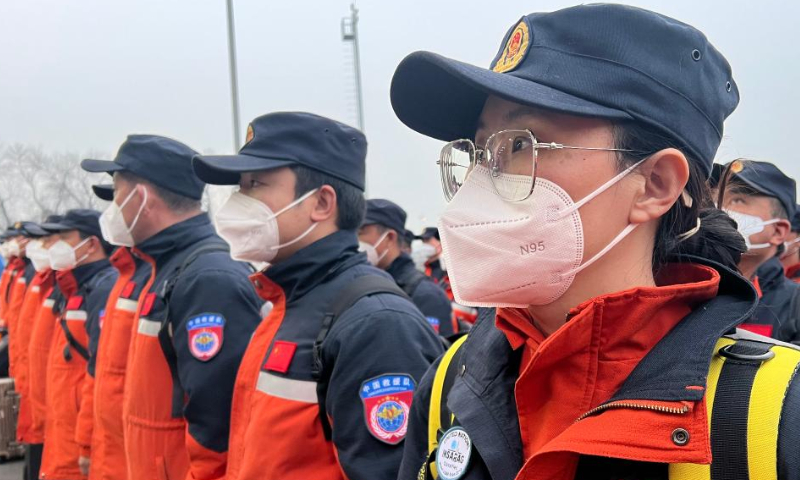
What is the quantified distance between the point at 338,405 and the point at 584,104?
1472 mm

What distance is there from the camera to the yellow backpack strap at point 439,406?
169 centimetres

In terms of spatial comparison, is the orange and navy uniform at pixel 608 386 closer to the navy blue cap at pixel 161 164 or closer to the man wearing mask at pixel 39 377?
the navy blue cap at pixel 161 164

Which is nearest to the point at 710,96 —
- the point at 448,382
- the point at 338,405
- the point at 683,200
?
the point at 683,200

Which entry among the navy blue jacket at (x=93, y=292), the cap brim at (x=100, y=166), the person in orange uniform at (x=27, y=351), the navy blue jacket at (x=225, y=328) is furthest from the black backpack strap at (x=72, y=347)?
the navy blue jacket at (x=225, y=328)

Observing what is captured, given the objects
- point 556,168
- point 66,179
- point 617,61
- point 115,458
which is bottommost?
point 66,179

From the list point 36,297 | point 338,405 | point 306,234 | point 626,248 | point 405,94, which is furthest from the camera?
point 36,297

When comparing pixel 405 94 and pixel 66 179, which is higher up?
pixel 405 94

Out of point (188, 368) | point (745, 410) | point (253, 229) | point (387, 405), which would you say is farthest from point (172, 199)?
point (745, 410)

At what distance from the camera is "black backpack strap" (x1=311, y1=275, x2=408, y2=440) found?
263 cm

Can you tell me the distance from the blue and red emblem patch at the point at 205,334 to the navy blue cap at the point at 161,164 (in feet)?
4.50

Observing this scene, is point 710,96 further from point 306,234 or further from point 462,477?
point 306,234

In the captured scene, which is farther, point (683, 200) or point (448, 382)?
point (448, 382)

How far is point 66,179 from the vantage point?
52.5 ft

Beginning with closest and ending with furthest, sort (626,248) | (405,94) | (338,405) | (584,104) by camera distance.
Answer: (584,104) → (626,248) → (405,94) → (338,405)
